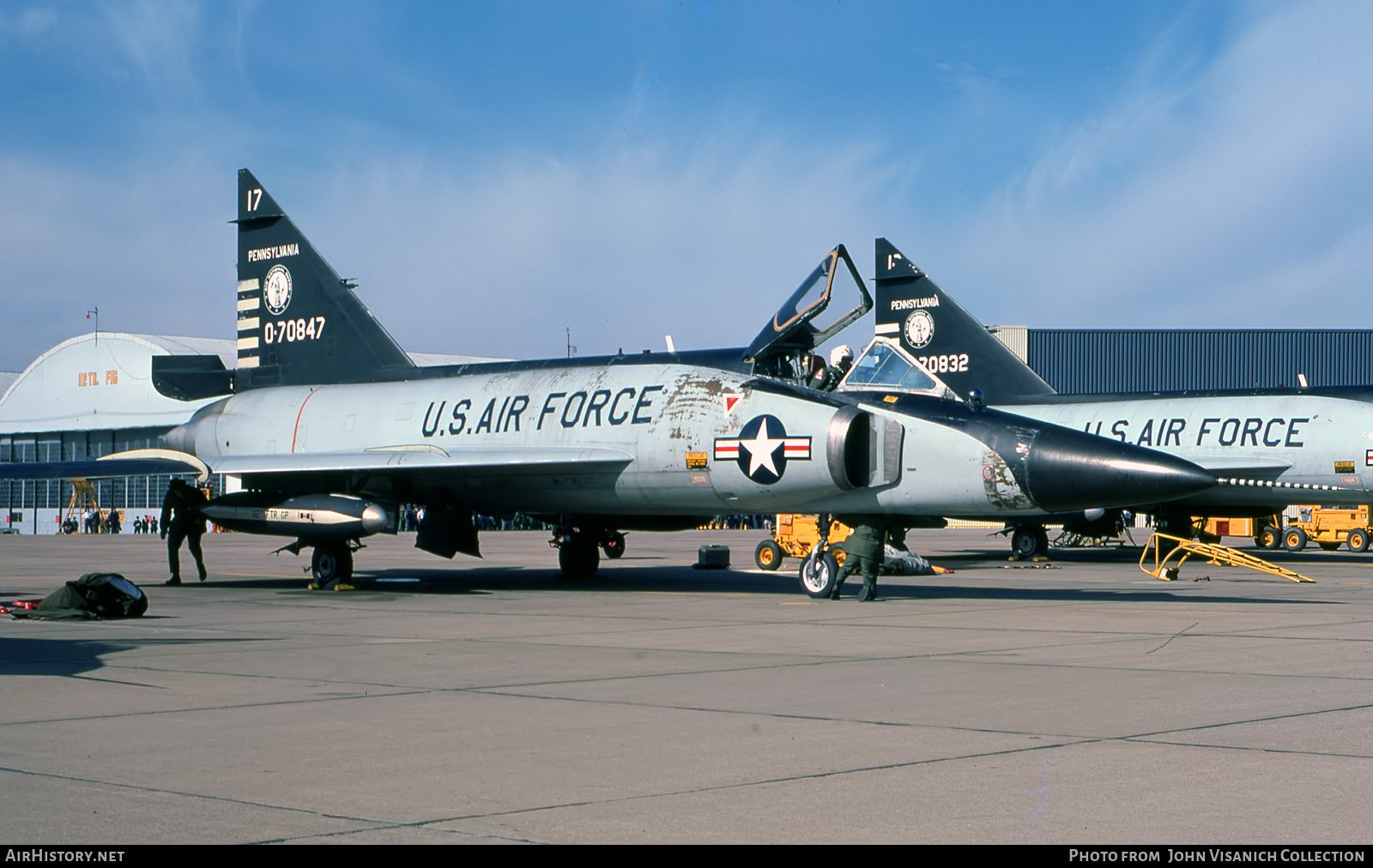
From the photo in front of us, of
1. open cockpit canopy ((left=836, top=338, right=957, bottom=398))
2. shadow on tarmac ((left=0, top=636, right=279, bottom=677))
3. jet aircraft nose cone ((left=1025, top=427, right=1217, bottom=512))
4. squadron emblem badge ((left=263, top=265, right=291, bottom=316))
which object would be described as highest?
squadron emblem badge ((left=263, top=265, right=291, bottom=316))

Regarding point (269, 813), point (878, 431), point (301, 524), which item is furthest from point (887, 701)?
point (301, 524)

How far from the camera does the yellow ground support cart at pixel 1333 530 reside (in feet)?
100

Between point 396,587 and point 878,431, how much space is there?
23.2 feet

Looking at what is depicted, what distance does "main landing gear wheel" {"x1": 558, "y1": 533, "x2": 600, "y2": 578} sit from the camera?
18438 mm

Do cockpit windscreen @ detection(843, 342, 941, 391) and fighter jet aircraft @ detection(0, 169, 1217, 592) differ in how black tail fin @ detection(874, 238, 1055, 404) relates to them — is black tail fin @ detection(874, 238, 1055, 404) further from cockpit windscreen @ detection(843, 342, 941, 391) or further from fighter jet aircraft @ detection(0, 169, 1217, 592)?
cockpit windscreen @ detection(843, 342, 941, 391)

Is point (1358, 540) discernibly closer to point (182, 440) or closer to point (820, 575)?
point (820, 575)

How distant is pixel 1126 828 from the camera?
4129 millimetres

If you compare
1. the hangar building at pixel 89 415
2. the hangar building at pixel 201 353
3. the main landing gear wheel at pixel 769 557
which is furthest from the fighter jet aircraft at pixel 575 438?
the hangar building at pixel 201 353

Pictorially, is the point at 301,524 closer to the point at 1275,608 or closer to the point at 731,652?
the point at 731,652

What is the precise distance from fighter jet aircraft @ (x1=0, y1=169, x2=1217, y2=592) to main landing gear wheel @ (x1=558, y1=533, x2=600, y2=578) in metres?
0.03

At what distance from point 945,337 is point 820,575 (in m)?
15.0

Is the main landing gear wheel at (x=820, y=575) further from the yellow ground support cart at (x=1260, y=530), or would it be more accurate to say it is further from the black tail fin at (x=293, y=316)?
the yellow ground support cart at (x=1260, y=530)

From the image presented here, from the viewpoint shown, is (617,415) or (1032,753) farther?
(617,415)

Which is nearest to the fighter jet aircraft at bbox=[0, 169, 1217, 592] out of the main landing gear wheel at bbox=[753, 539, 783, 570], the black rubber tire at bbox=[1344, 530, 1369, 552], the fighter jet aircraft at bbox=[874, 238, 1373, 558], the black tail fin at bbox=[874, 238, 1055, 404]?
the main landing gear wheel at bbox=[753, 539, 783, 570]
